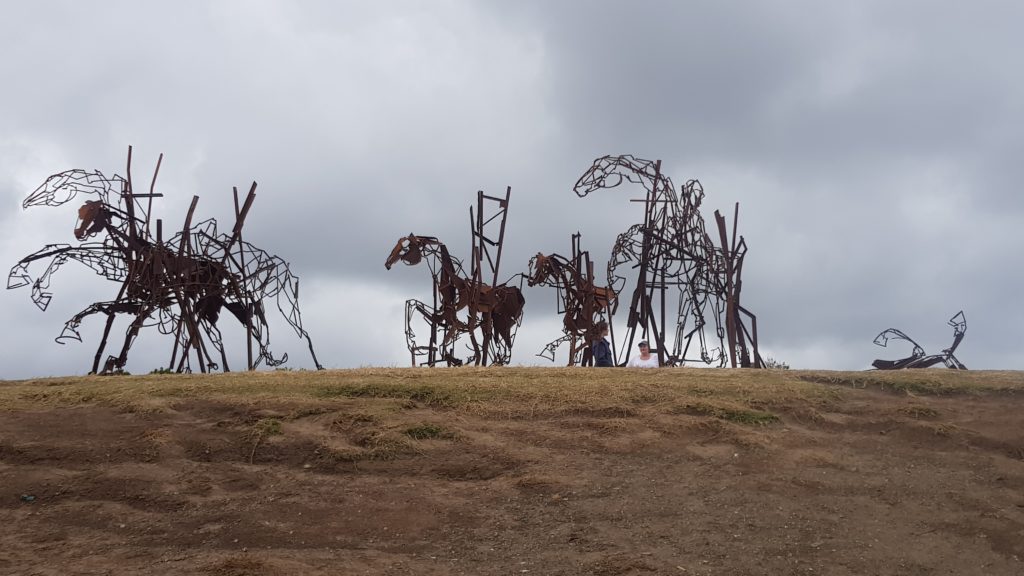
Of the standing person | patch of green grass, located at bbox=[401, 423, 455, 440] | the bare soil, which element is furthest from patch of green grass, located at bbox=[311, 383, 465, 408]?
the standing person

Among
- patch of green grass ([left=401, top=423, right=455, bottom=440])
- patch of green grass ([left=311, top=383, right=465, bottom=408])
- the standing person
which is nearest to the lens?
patch of green grass ([left=401, top=423, right=455, bottom=440])

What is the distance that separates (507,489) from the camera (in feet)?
31.1

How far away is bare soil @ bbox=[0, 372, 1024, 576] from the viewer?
812 cm

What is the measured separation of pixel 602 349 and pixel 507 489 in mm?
8003

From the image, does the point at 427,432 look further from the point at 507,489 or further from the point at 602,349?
the point at 602,349

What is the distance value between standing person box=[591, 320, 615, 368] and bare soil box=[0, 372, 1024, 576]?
17.9 ft

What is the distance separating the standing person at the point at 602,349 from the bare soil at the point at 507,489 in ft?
17.9

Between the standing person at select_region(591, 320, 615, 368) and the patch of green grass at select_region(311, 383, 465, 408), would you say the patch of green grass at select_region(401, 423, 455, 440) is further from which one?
the standing person at select_region(591, 320, 615, 368)

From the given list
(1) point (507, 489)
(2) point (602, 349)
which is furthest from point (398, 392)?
(2) point (602, 349)

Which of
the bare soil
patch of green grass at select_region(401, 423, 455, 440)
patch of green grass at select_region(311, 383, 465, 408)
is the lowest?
the bare soil

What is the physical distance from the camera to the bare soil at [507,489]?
8.12 meters

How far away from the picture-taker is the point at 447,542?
8445 millimetres

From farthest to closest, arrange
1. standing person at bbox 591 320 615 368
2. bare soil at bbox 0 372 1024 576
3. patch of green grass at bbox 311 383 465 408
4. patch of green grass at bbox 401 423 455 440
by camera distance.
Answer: standing person at bbox 591 320 615 368 < patch of green grass at bbox 311 383 465 408 < patch of green grass at bbox 401 423 455 440 < bare soil at bbox 0 372 1024 576

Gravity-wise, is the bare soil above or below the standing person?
below
